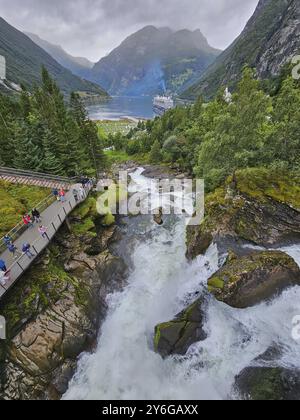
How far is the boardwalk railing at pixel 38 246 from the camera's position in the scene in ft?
46.3

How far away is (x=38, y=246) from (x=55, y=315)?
5503 millimetres

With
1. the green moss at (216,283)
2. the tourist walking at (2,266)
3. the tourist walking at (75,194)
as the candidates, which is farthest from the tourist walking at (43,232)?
the green moss at (216,283)

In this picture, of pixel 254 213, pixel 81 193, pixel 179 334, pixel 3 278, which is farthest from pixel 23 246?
pixel 254 213

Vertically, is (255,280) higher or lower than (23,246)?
lower

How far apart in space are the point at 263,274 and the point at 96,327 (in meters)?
12.4

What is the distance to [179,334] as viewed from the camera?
13.5 metres

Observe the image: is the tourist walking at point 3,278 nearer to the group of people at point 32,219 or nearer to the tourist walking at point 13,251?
the tourist walking at point 13,251

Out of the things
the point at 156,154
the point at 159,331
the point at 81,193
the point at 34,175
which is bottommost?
the point at 159,331

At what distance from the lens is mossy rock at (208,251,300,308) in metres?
13.9

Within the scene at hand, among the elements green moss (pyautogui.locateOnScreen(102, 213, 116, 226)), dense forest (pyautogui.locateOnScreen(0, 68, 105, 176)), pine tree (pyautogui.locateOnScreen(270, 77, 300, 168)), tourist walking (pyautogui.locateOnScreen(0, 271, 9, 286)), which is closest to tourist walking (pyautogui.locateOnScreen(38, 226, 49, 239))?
tourist walking (pyautogui.locateOnScreen(0, 271, 9, 286))

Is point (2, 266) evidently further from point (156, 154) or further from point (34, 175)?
point (156, 154)

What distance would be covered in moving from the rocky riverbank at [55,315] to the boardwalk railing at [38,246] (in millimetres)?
924
